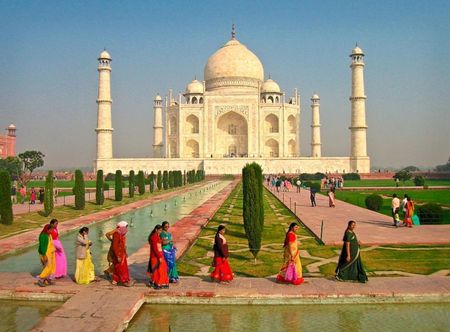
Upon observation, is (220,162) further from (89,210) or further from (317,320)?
(317,320)

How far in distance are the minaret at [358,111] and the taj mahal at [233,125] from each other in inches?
1.2

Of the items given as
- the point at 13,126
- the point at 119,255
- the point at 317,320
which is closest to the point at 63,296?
the point at 119,255

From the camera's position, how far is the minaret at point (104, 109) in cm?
3428

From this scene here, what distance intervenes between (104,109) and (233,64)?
12708mm

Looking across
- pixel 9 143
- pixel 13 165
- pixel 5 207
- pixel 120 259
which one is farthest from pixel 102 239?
pixel 9 143

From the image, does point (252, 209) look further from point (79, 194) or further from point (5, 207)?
point (79, 194)

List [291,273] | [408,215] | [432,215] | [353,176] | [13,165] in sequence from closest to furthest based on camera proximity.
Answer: [291,273] → [408,215] → [432,215] → [353,176] → [13,165]

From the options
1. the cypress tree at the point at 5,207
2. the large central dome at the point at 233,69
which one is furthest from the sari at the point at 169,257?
the large central dome at the point at 233,69

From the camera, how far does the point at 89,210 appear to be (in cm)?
1263

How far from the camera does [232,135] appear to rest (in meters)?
40.5

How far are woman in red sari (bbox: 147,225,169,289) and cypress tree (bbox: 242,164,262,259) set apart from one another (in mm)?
1917

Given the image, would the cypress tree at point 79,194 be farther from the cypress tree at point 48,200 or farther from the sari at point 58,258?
the sari at point 58,258

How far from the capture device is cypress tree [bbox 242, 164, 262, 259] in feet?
20.7

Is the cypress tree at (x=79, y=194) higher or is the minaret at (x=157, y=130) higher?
the minaret at (x=157, y=130)
